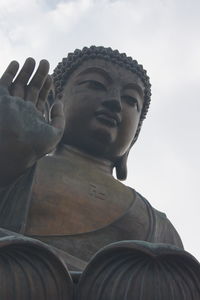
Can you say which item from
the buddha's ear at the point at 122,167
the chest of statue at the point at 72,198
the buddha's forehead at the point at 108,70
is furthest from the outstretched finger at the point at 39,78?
the buddha's ear at the point at 122,167

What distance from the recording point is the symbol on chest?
18.6 feet

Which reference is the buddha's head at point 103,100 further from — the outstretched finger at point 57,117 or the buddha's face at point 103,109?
the outstretched finger at point 57,117

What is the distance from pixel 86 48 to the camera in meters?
6.69

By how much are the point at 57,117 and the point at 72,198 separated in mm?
680

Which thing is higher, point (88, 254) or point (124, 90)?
point (124, 90)

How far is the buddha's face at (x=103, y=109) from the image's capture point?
19.9ft

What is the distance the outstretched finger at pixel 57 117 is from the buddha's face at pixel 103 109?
2.71 ft

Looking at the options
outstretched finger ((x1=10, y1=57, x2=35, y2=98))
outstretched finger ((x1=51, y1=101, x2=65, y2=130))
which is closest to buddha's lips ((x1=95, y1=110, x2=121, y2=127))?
outstretched finger ((x1=51, y1=101, x2=65, y2=130))

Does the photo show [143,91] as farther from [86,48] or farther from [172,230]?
[172,230]

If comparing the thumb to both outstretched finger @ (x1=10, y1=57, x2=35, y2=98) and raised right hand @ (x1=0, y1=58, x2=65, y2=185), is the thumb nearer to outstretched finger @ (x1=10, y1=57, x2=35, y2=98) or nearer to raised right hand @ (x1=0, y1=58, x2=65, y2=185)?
raised right hand @ (x1=0, y1=58, x2=65, y2=185)

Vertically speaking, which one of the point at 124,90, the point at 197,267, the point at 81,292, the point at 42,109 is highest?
the point at 124,90

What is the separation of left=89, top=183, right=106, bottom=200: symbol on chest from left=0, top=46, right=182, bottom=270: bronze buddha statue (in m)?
0.01

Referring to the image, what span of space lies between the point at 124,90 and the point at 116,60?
1.09 ft

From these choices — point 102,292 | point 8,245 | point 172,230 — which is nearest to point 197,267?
point 102,292
